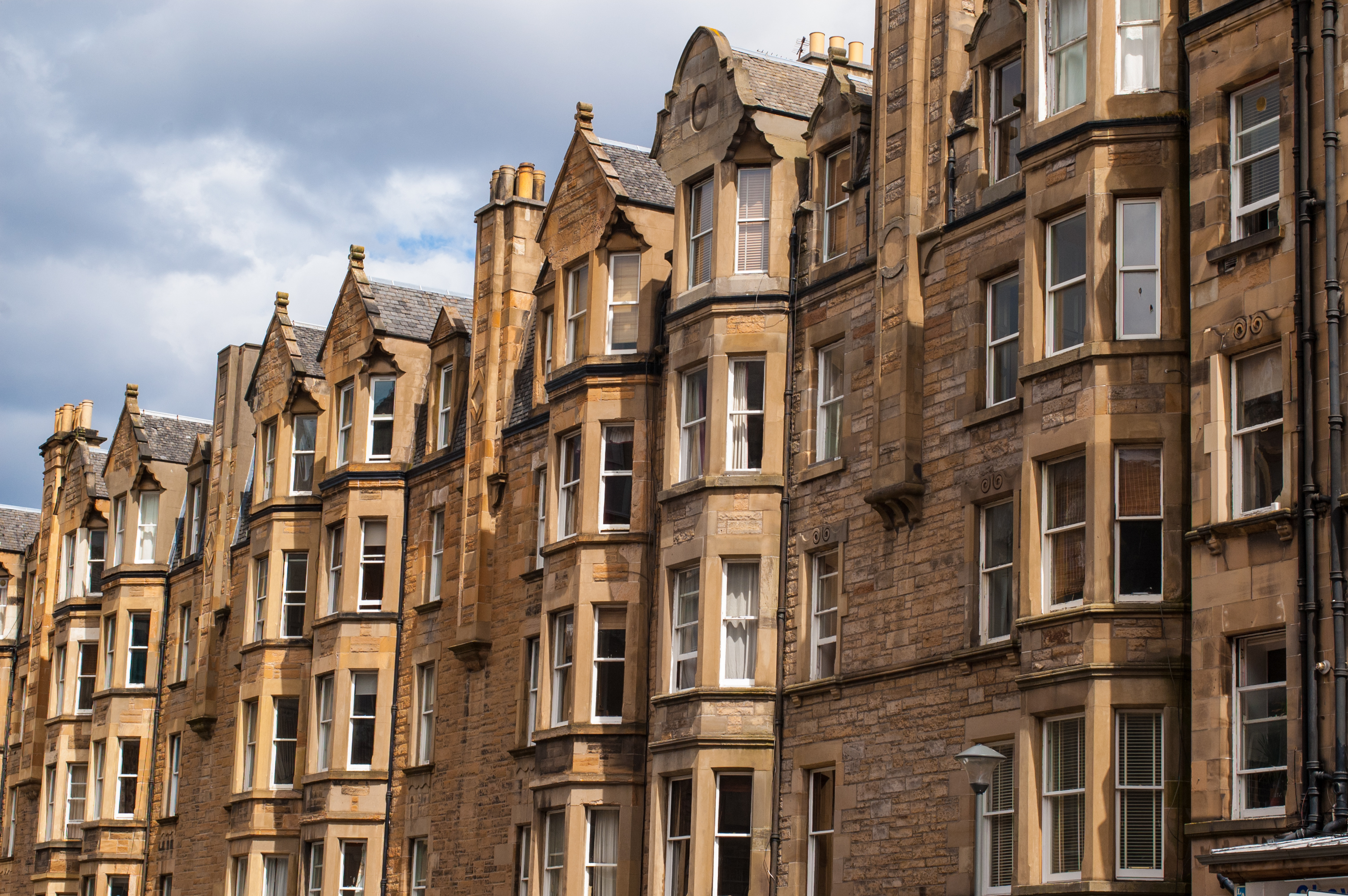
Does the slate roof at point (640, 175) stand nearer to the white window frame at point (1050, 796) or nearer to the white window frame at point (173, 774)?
the white window frame at point (1050, 796)

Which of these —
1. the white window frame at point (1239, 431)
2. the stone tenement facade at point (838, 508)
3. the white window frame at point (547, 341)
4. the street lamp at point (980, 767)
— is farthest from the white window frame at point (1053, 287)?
the white window frame at point (547, 341)

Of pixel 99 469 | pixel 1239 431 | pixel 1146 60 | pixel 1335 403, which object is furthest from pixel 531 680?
pixel 99 469

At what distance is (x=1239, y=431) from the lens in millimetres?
24328

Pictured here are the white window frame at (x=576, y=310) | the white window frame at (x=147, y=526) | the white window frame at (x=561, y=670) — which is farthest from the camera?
the white window frame at (x=147, y=526)

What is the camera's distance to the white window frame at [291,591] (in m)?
48.9

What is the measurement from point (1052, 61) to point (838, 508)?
7755 millimetres

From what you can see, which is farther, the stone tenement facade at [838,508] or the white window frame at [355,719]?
the white window frame at [355,719]

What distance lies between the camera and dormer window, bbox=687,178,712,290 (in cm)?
3575

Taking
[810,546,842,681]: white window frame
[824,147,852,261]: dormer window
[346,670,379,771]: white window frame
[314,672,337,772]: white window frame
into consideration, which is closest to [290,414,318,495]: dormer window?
[314,672,337,772]: white window frame

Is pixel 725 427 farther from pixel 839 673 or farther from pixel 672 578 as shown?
pixel 839 673

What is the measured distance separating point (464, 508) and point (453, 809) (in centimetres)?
614

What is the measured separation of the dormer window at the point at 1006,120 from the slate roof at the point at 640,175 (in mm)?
8404

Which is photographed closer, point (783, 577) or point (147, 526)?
point (783, 577)

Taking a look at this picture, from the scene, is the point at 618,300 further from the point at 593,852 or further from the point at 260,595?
the point at 260,595
